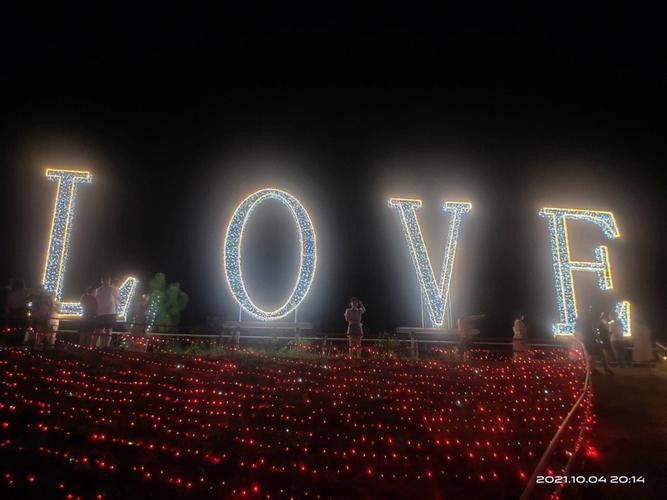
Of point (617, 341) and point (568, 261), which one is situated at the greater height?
point (568, 261)

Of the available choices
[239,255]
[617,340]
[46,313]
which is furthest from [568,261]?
[46,313]

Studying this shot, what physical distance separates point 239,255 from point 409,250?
4.70 meters

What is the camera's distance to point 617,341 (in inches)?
424

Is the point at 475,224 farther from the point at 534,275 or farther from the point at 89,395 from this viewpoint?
the point at 89,395

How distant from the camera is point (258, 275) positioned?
18.8 meters

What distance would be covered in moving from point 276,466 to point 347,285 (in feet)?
48.1

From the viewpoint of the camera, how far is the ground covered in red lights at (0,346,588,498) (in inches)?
199

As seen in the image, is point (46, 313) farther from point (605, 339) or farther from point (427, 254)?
point (605, 339)

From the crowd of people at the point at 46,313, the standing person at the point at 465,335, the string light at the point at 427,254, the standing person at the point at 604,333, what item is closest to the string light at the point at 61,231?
the crowd of people at the point at 46,313

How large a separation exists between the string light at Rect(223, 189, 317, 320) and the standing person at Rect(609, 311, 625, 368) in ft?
23.7

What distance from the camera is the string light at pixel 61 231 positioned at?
11.7 meters

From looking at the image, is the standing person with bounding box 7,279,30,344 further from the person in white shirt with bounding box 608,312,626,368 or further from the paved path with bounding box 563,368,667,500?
the person in white shirt with bounding box 608,312,626,368

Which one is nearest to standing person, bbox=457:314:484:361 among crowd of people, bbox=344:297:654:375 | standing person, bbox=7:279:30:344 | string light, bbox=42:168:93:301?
crowd of people, bbox=344:297:654:375

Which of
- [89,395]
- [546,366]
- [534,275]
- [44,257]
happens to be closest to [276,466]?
[89,395]
